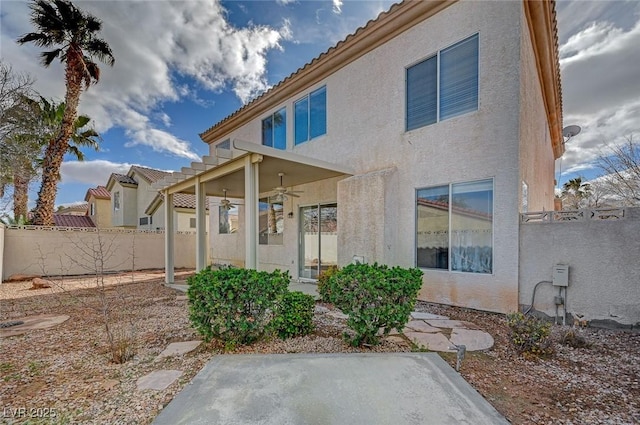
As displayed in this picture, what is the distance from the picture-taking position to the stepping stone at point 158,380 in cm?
306

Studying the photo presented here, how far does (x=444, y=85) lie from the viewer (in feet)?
22.1

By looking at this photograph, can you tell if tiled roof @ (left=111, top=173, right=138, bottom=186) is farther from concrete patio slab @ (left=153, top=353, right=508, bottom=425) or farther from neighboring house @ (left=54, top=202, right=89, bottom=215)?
concrete patio slab @ (left=153, top=353, right=508, bottom=425)

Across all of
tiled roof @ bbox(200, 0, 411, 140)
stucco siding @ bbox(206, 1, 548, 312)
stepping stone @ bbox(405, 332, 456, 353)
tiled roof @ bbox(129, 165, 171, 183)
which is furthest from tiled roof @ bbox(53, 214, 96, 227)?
stepping stone @ bbox(405, 332, 456, 353)

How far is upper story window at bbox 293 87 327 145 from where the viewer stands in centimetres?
938

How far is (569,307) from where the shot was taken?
17.1 feet

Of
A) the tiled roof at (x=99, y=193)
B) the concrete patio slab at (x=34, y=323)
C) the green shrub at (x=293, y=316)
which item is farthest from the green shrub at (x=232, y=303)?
the tiled roof at (x=99, y=193)

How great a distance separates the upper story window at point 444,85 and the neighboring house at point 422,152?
24 mm

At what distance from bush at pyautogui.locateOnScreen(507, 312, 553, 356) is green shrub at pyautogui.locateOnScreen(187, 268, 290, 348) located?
3390 mm

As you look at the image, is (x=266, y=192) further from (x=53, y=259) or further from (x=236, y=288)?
(x=53, y=259)

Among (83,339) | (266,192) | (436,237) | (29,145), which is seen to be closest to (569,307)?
(436,237)

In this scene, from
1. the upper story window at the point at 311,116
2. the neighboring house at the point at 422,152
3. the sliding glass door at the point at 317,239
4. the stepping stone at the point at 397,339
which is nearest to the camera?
the stepping stone at the point at 397,339

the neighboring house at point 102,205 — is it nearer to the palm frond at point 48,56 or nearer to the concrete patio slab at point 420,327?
the palm frond at point 48,56

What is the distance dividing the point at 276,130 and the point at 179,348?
8.58 meters

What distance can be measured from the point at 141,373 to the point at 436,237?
597cm
